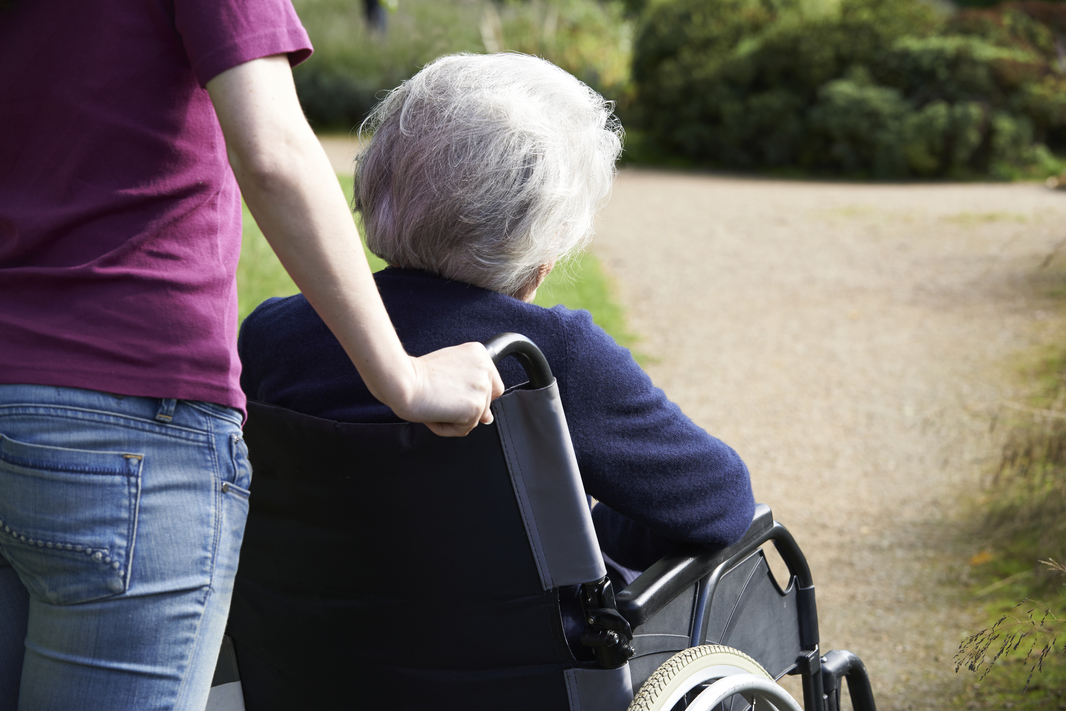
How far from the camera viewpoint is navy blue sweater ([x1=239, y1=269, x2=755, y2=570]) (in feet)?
4.55

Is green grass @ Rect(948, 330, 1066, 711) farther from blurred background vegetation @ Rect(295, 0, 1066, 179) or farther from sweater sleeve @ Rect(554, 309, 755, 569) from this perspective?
blurred background vegetation @ Rect(295, 0, 1066, 179)

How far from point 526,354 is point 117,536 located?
1.66 ft

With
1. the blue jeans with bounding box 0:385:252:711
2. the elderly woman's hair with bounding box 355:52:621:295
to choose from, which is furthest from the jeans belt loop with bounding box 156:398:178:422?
→ the elderly woman's hair with bounding box 355:52:621:295

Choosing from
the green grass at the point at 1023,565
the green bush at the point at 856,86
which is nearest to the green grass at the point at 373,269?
the green grass at the point at 1023,565

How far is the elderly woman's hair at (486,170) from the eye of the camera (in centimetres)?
140

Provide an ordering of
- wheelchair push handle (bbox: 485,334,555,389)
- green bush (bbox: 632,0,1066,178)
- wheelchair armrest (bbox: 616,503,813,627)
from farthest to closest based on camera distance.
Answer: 1. green bush (bbox: 632,0,1066,178)
2. wheelchair armrest (bbox: 616,503,813,627)
3. wheelchair push handle (bbox: 485,334,555,389)

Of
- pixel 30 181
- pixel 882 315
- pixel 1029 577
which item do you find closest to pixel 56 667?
pixel 30 181

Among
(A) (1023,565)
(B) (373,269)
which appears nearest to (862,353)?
(A) (1023,565)

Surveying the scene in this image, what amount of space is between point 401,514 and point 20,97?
0.66 metres

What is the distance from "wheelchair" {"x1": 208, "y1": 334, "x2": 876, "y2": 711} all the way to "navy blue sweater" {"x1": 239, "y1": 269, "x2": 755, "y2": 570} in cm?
8

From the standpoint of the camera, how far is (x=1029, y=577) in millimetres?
3271

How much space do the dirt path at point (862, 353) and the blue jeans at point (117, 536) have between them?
2.32 meters

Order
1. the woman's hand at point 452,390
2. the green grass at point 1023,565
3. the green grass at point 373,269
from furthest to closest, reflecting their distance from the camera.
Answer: the green grass at point 373,269 → the green grass at point 1023,565 → the woman's hand at point 452,390

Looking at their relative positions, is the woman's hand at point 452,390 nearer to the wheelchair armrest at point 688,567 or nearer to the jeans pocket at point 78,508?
the jeans pocket at point 78,508
